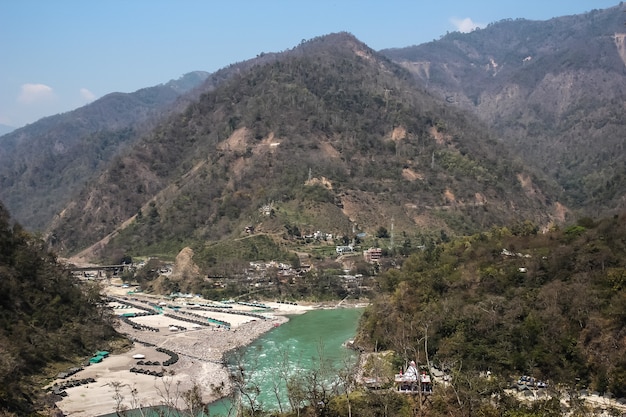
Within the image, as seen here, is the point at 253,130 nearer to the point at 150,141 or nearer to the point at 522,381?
the point at 150,141

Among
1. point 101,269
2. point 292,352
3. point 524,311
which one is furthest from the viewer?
point 101,269

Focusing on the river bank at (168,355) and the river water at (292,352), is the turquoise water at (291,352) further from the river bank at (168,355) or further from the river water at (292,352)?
the river bank at (168,355)

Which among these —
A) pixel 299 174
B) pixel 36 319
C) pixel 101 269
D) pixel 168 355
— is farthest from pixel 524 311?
pixel 101 269

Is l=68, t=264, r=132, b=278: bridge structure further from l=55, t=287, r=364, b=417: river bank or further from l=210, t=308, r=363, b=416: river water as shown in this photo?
l=210, t=308, r=363, b=416: river water

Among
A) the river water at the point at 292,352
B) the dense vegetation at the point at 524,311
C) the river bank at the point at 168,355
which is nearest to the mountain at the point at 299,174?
the river bank at the point at 168,355

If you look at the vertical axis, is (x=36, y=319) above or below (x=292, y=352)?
above

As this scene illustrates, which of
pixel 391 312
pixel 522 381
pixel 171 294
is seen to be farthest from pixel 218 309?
pixel 522 381

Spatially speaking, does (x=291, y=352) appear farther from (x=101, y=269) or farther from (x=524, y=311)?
(x=101, y=269)
